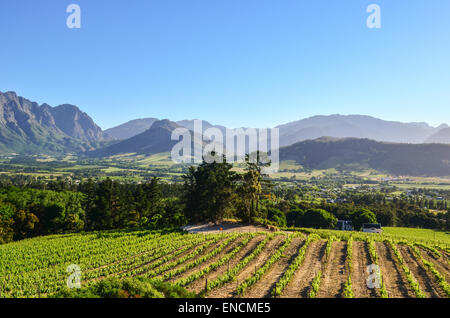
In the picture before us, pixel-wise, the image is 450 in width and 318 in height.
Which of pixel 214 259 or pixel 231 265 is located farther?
pixel 214 259

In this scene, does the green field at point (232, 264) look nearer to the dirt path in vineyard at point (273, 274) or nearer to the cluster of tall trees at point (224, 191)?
the dirt path in vineyard at point (273, 274)

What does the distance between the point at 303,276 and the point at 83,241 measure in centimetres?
3503

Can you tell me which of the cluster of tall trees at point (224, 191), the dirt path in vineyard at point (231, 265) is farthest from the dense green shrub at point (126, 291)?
the cluster of tall trees at point (224, 191)

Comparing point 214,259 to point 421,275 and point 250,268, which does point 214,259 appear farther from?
point 421,275

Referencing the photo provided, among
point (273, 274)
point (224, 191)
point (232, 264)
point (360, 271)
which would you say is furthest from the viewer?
point (224, 191)

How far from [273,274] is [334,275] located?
500 centimetres

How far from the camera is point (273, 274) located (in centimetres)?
2253

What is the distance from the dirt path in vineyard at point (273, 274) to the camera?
1856cm

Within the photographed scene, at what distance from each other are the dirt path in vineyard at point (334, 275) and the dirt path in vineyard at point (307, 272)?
85 centimetres

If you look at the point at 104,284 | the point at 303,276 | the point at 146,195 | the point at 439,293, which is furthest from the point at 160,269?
the point at 146,195

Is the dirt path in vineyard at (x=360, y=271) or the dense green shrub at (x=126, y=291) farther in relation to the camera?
the dirt path in vineyard at (x=360, y=271)

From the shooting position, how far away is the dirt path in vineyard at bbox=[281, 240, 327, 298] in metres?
18.7

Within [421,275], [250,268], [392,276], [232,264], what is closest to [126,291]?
[250,268]

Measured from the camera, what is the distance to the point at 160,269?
2517 cm
